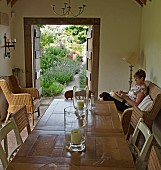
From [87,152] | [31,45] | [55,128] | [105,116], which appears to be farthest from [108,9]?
[87,152]

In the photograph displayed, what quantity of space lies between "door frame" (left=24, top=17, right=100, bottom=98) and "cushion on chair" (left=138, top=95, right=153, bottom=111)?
2.06 metres

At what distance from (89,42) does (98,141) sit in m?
4.41

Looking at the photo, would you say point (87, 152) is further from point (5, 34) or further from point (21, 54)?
point (21, 54)

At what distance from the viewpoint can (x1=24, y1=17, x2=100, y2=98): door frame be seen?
5750 mm

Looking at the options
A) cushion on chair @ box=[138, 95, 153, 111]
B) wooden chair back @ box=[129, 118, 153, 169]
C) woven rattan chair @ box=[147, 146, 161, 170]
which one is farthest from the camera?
cushion on chair @ box=[138, 95, 153, 111]

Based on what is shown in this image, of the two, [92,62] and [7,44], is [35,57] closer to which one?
[7,44]

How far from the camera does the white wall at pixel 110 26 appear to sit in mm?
5684

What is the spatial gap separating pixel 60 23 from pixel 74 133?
14.0ft

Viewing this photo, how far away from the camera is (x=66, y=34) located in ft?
31.3

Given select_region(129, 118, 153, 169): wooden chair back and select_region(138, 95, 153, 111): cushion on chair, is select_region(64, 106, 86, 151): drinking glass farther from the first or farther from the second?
select_region(138, 95, 153, 111): cushion on chair

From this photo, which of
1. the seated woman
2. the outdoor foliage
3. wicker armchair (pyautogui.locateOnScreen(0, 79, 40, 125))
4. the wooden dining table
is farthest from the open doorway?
the wooden dining table

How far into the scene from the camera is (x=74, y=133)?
1.90 metres

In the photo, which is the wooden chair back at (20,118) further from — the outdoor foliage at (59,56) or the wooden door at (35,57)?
the outdoor foliage at (59,56)

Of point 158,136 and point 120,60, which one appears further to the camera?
point 120,60
